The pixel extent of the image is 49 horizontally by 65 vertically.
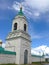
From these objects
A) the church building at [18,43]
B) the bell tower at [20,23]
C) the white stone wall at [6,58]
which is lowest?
the white stone wall at [6,58]

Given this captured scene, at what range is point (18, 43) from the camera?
35.8 meters

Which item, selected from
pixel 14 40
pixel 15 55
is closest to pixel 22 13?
pixel 14 40

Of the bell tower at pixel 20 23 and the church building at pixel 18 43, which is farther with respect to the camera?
the bell tower at pixel 20 23

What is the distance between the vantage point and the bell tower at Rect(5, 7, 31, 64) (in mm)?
35469

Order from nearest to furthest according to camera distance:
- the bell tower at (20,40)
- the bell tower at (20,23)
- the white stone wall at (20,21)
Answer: the bell tower at (20,40), the white stone wall at (20,21), the bell tower at (20,23)

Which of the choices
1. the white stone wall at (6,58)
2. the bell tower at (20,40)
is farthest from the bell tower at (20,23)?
the white stone wall at (6,58)

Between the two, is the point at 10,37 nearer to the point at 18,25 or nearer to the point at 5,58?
the point at 18,25

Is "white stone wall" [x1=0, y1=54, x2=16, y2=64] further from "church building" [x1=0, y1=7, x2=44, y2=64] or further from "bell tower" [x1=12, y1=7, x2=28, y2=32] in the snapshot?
"bell tower" [x1=12, y1=7, x2=28, y2=32]

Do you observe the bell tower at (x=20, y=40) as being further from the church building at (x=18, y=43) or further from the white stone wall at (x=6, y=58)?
the white stone wall at (x=6, y=58)

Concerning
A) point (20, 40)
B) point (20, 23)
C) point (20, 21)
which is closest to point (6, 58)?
point (20, 40)

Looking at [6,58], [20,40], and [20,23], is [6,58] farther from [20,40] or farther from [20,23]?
[20,23]

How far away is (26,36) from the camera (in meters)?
38.8

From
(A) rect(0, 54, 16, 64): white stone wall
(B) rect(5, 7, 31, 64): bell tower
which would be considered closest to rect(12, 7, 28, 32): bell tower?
(B) rect(5, 7, 31, 64): bell tower

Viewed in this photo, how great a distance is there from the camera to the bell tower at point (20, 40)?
3547 cm
